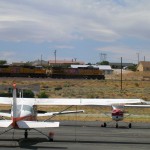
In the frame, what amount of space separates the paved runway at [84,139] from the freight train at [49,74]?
8454 centimetres

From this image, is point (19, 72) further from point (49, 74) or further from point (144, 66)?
point (144, 66)

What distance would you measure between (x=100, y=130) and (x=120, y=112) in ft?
8.67

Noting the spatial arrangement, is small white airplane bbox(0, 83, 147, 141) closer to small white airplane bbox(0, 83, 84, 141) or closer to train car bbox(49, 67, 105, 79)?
small white airplane bbox(0, 83, 84, 141)

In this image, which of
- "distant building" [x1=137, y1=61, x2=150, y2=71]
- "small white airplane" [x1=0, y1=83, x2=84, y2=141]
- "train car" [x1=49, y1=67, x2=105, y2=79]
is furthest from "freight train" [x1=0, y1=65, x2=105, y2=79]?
"small white airplane" [x1=0, y1=83, x2=84, y2=141]

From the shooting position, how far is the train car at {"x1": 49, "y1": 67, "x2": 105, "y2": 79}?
11562cm

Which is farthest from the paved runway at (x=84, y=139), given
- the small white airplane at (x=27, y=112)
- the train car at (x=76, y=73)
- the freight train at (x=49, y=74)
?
the train car at (x=76, y=73)

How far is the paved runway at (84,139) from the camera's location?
19.6 m

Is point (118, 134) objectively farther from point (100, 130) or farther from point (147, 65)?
point (147, 65)

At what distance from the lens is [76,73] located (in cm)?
11762

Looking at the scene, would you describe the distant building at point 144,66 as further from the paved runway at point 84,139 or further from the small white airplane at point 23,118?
the small white airplane at point 23,118

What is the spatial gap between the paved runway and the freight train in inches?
3328

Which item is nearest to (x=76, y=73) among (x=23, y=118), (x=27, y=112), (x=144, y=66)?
(x=144, y=66)

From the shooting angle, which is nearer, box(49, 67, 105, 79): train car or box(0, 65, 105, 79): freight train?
box(0, 65, 105, 79): freight train

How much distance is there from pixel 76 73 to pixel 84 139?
9512 centimetres
